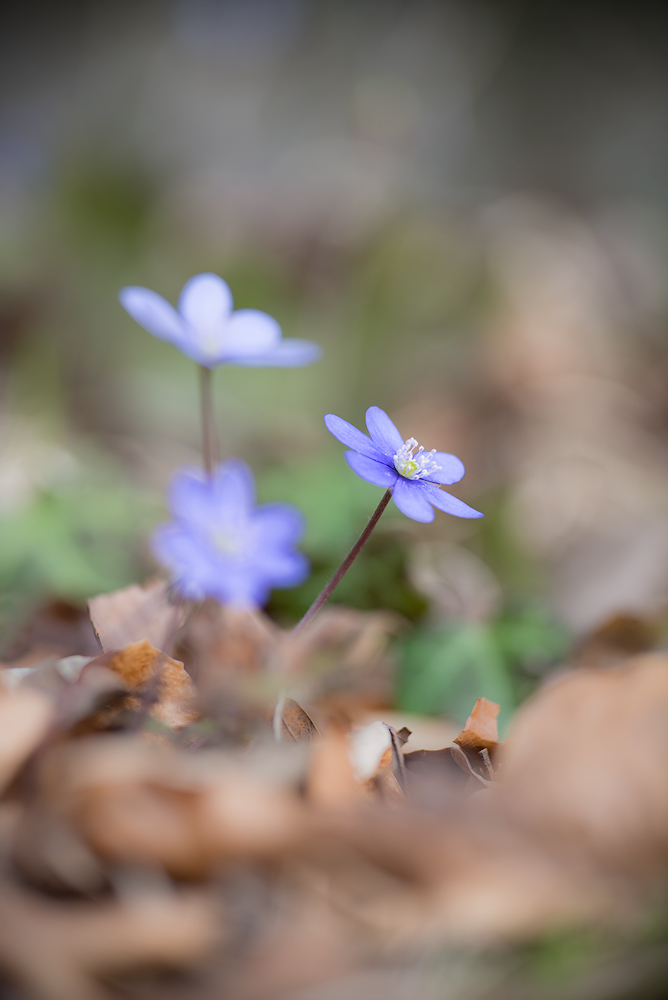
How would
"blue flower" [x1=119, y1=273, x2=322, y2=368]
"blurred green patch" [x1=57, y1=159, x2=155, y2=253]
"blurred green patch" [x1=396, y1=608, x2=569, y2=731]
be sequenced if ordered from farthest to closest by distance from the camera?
1. "blurred green patch" [x1=57, y1=159, x2=155, y2=253]
2. "blurred green patch" [x1=396, y1=608, x2=569, y2=731]
3. "blue flower" [x1=119, y1=273, x2=322, y2=368]

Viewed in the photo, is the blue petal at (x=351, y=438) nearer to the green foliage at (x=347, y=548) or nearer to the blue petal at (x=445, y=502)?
the blue petal at (x=445, y=502)

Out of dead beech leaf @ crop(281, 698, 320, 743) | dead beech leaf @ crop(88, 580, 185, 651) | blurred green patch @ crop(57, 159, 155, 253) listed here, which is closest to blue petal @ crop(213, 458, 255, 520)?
dead beech leaf @ crop(88, 580, 185, 651)

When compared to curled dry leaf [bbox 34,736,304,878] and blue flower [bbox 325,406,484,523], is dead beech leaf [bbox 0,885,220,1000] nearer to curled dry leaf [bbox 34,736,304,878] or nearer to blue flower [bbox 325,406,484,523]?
curled dry leaf [bbox 34,736,304,878]

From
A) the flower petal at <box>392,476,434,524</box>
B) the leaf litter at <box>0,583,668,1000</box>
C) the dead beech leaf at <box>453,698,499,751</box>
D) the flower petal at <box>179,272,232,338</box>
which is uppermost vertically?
the flower petal at <box>179,272,232,338</box>

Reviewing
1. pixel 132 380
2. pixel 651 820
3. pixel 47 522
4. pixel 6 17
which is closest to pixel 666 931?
pixel 651 820

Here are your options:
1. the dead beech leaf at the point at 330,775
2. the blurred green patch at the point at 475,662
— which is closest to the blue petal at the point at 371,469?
the dead beech leaf at the point at 330,775

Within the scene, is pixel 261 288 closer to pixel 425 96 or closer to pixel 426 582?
pixel 426 582
